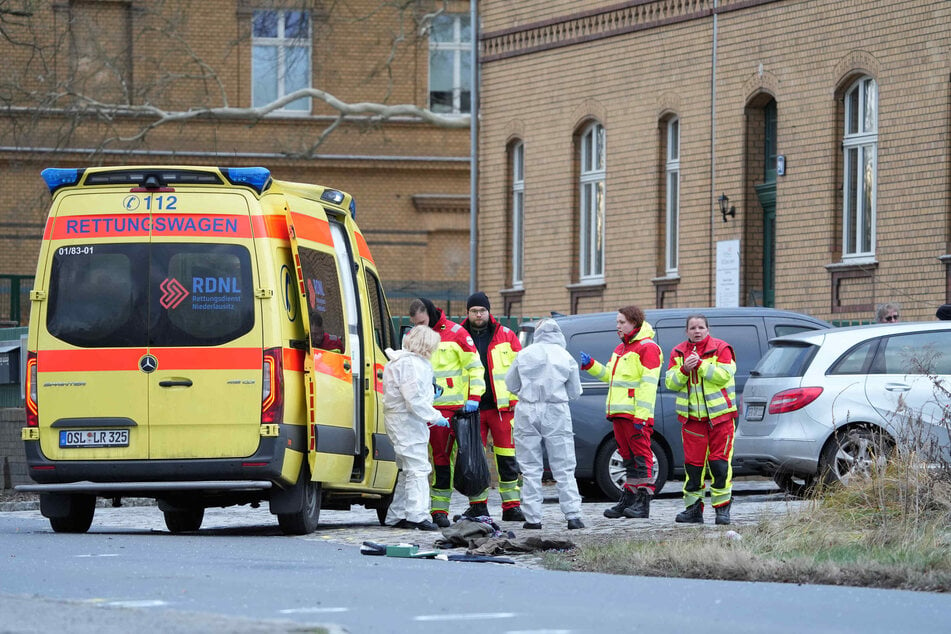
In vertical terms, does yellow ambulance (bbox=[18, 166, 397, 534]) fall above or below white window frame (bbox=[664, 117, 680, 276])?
below

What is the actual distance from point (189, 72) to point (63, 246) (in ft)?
87.8

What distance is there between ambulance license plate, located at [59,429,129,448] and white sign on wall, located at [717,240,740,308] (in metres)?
14.2

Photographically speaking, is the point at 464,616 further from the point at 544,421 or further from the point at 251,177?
the point at 544,421

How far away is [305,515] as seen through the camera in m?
13.5

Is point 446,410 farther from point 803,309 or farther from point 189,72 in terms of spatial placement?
point 189,72

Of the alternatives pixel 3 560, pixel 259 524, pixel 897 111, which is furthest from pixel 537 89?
pixel 3 560

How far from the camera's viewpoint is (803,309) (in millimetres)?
25031

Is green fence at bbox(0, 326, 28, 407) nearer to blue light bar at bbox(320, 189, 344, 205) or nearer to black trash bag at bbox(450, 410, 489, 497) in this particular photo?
blue light bar at bbox(320, 189, 344, 205)

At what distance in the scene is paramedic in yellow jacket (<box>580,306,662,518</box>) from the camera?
580 inches

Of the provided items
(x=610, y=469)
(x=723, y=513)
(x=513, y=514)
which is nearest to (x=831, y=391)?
(x=723, y=513)

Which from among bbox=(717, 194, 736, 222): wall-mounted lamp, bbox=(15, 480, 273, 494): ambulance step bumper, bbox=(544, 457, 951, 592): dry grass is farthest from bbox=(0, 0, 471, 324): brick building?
bbox=(544, 457, 951, 592): dry grass

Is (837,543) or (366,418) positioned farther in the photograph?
(366,418)

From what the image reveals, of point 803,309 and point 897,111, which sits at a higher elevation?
point 897,111

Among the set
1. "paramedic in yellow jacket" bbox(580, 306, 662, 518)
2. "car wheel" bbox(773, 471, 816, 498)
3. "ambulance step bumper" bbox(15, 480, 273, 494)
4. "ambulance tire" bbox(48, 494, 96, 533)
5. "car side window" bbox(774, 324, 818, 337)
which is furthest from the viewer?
"car side window" bbox(774, 324, 818, 337)
